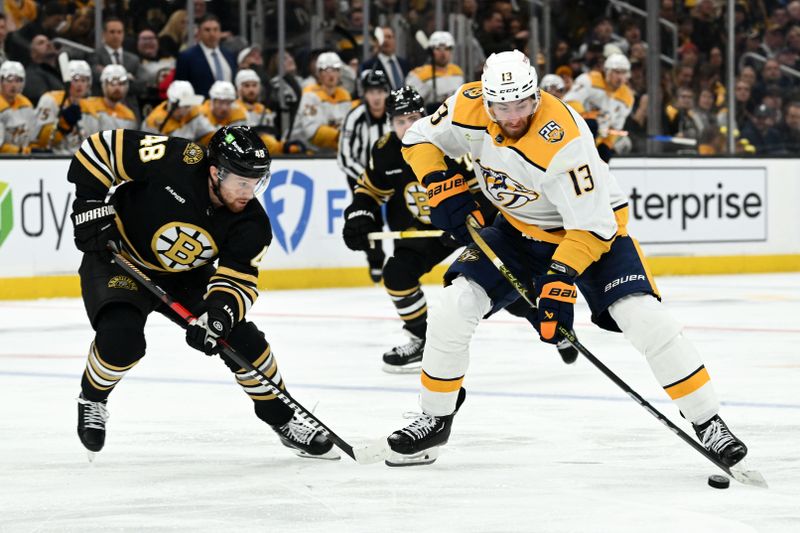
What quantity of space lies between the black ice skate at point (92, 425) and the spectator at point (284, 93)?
6204mm

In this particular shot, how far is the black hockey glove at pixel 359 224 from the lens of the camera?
20.1ft

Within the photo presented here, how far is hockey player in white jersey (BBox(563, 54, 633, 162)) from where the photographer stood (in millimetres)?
10867

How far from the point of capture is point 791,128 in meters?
11.6

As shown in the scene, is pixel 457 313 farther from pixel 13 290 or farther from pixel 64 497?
pixel 13 290

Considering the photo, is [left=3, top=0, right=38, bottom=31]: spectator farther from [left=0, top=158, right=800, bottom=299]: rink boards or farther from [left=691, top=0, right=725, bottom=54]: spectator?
[left=691, top=0, right=725, bottom=54]: spectator

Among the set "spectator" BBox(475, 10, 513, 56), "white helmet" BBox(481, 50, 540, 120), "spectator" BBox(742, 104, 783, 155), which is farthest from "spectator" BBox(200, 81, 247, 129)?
"white helmet" BBox(481, 50, 540, 120)

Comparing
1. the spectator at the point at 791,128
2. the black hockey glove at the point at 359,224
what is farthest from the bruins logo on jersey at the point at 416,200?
the spectator at the point at 791,128

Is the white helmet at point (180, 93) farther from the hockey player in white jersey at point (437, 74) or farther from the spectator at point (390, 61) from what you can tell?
the hockey player in white jersey at point (437, 74)

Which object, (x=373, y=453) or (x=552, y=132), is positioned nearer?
(x=552, y=132)

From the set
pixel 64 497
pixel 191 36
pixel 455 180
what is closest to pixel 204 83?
pixel 191 36

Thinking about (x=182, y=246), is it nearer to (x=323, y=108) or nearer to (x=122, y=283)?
(x=122, y=283)

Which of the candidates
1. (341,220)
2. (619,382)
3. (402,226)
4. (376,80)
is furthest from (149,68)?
(619,382)

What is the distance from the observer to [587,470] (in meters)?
3.82

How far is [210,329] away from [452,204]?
0.78 meters
